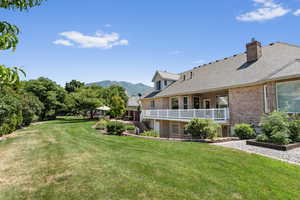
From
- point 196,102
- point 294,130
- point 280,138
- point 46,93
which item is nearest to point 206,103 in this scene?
point 196,102

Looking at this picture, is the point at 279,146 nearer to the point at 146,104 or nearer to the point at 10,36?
the point at 10,36

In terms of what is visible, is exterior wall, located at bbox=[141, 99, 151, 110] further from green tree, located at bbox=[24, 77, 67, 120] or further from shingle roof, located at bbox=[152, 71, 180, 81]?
green tree, located at bbox=[24, 77, 67, 120]

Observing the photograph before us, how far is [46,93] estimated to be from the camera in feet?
112

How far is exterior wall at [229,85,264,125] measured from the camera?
34.9 ft

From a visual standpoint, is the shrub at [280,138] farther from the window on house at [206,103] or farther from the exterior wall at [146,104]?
the exterior wall at [146,104]

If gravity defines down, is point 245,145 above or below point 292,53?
below

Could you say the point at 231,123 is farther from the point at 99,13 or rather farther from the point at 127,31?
the point at 99,13

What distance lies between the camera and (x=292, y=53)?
1210cm

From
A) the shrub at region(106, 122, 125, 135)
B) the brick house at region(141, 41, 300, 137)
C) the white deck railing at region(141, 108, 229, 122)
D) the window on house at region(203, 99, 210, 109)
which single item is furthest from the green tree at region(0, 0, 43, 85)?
the window on house at region(203, 99, 210, 109)

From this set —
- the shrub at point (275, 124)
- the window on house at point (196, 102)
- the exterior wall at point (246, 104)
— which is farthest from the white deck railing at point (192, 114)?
the shrub at point (275, 124)

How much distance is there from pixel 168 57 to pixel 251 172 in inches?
703

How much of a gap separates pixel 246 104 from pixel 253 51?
5.49 m

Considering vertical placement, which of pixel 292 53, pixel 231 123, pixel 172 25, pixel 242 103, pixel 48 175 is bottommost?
pixel 48 175

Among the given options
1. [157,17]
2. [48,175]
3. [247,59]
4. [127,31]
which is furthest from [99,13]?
[247,59]
